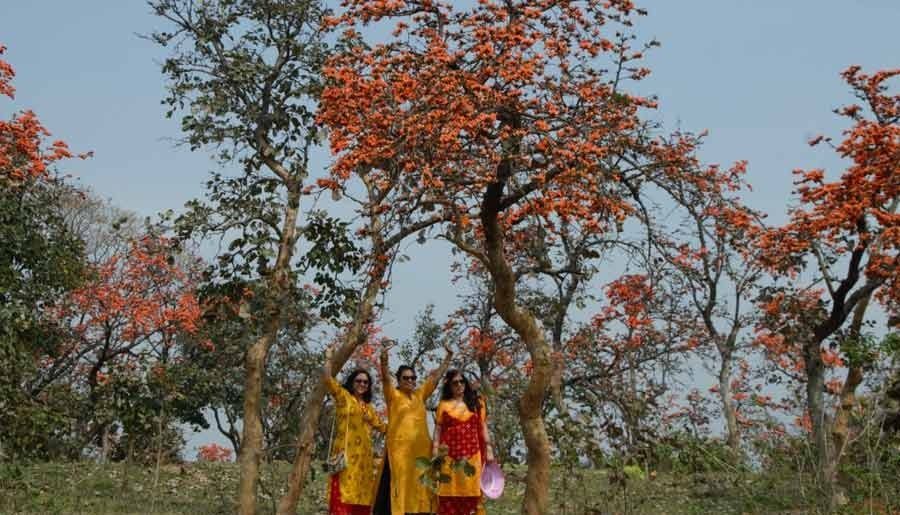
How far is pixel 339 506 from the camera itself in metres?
8.59

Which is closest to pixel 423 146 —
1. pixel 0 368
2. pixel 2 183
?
pixel 0 368

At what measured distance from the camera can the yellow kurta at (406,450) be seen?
332 inches

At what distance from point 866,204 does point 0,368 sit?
11.9 metres

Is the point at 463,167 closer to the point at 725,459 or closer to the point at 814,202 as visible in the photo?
the point at 725,459

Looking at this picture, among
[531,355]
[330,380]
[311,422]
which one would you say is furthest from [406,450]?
[311,422]

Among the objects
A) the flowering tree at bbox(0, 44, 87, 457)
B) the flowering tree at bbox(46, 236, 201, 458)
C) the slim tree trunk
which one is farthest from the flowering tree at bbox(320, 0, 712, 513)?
the flowering tree at bbox(46, 236, 201, 458)

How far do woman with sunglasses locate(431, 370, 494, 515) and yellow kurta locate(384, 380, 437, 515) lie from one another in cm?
18

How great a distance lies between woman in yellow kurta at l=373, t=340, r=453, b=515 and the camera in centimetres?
842

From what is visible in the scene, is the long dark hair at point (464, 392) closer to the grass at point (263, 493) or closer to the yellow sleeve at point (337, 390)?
the yellow sleeve at point (337, 390)

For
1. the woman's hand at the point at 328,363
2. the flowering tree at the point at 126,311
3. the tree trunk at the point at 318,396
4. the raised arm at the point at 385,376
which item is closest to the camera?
the raised arm at the point at 385,376

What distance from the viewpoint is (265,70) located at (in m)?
12.1

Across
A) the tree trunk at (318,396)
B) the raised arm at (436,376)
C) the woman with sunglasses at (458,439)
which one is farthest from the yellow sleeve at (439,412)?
the tree trunk at (318,396)

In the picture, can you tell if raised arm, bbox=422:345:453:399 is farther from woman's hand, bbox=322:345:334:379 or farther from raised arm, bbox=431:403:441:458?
woman's hand, bbox=322:345:334:379

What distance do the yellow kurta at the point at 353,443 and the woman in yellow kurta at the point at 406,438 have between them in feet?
0.98
